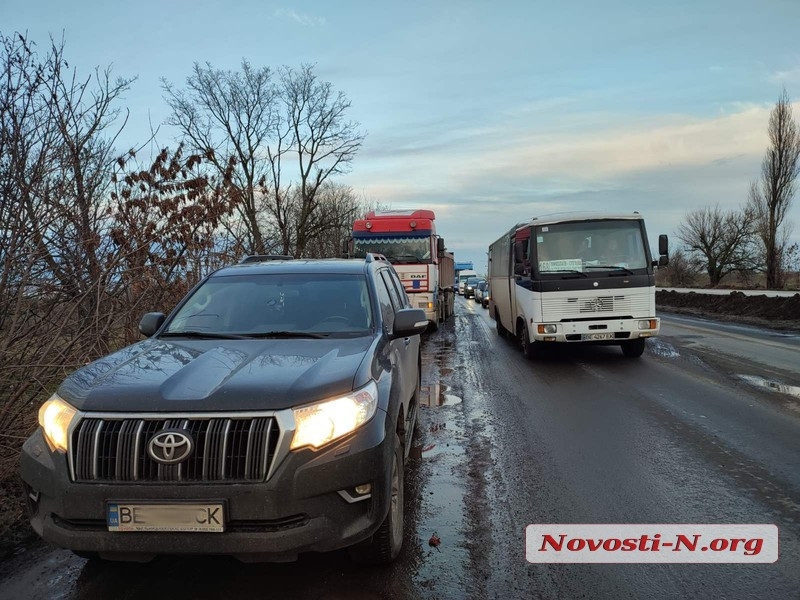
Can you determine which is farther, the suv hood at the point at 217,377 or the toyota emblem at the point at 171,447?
the suv hood at the point at 217,377

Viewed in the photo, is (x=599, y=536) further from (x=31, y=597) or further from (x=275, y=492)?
(x=31, y=597)

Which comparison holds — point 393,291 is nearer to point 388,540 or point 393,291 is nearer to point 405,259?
point 388,540

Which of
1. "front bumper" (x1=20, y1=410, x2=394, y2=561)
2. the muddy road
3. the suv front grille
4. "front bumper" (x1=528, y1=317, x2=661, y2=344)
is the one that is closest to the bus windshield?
"front bumper" (x1=528, y1=317, x2=661, y2=344)

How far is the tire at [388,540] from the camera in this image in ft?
11.0

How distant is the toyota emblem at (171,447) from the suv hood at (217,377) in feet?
0.43

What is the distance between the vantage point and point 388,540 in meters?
3.38

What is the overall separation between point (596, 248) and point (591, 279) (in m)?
0.68

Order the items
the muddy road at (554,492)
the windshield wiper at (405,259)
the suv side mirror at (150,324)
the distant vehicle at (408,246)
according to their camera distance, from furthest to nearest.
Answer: the windshield wiper at (405,259) < the distant vehicle at (408,246) < the suv side mirror at (150,324) < the muddy road at (554,492)

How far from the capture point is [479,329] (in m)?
20.0

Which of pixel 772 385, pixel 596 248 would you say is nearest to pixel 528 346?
pixel 596 248

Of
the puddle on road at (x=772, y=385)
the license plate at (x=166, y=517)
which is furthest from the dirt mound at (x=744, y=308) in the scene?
the license plate at (x=166, y=517)

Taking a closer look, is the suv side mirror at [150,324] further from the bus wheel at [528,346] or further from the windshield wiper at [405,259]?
the windshield wiper at [405,259]

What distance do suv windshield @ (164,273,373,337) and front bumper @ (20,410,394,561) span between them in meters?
1.41

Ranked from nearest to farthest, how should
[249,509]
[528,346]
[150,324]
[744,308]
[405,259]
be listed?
[249,509] < [150,324] < [528,346] < [405,259] < [744,308]
